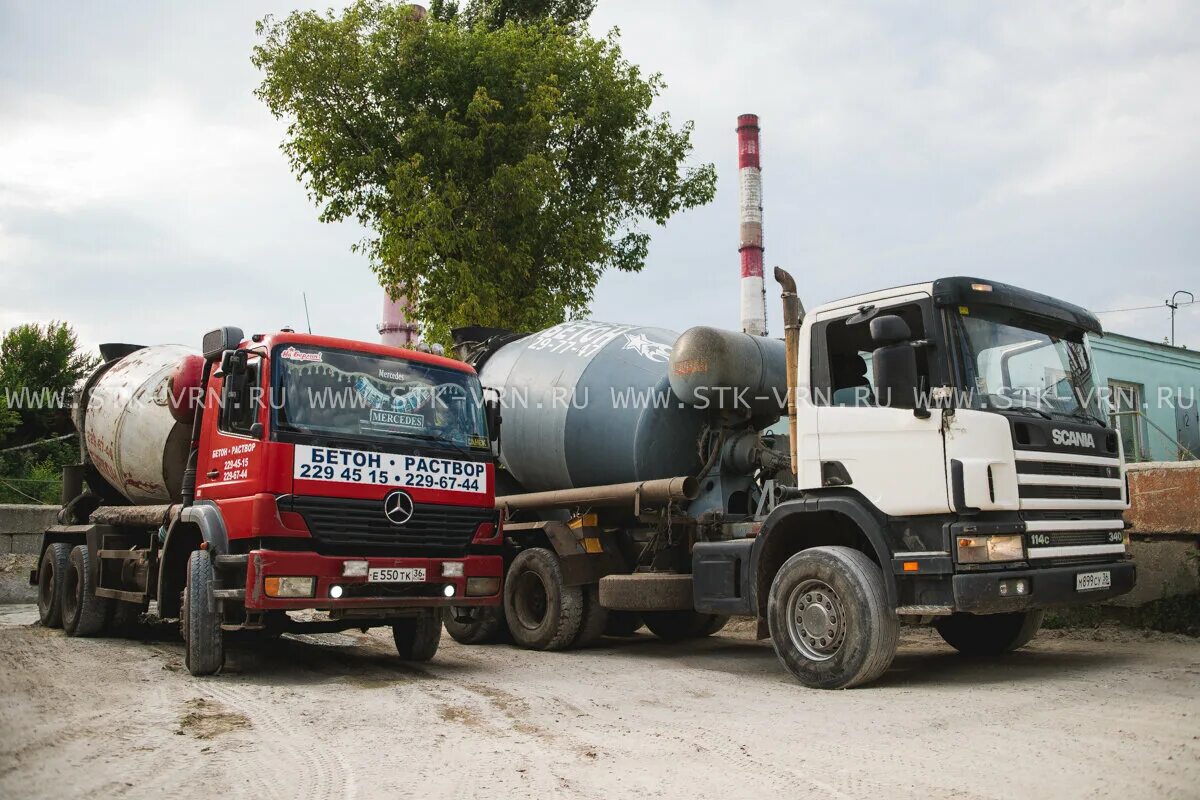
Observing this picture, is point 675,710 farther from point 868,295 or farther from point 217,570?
point 217,570

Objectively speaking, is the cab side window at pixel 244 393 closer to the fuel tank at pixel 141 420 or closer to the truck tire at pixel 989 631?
the fuel tank at pixel 141 420

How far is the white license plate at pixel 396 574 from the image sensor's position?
775 cm

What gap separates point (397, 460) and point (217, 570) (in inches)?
61.7

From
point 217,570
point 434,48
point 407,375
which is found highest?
point 434,48

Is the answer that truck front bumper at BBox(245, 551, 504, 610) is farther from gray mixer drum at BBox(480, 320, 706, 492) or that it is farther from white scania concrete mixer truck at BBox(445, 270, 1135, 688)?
gray mixer drum at BBox(480, 320, 706, 492)

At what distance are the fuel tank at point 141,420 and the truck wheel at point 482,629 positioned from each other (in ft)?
10.2

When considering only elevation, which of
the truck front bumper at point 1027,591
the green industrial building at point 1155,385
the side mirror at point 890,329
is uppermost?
the green industrial building at point 1155,385

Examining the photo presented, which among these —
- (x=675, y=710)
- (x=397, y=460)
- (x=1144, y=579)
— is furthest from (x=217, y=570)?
(x=1144, y=579)

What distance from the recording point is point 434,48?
1831 centimetres

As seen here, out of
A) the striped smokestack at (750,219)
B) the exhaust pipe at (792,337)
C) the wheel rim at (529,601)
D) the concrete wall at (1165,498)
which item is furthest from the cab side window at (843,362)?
the striped smokestack at (750,219)

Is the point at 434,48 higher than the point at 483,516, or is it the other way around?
the point at 434,48

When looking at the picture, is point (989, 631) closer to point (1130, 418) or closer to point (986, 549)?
point (986, 549)

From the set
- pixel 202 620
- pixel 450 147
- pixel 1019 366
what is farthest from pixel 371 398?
pixel 450 147

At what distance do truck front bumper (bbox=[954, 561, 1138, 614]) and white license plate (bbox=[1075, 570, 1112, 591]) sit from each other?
23mm
